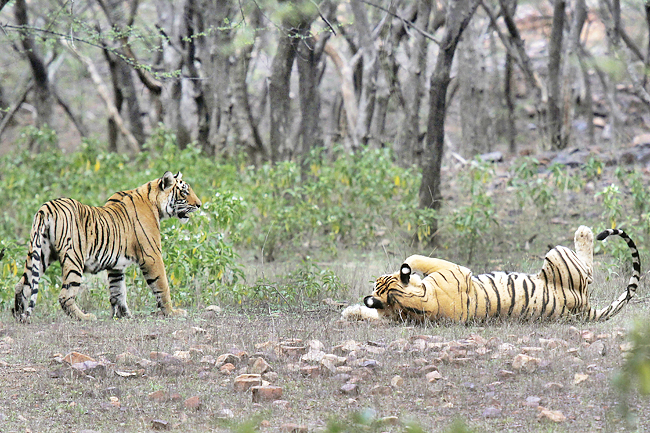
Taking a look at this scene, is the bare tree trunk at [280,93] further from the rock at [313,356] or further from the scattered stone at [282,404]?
the scattered stone at [282,404]

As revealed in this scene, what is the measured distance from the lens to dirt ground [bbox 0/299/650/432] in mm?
3809

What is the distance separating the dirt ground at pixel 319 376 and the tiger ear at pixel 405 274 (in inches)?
14.0

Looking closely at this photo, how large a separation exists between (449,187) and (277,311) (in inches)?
337

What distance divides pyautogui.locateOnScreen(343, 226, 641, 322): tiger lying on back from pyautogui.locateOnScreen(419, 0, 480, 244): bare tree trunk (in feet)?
13.5

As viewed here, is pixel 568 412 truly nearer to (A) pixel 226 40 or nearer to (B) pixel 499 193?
(B) pixel 499 193

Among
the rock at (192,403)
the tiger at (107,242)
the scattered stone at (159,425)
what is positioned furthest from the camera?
the tiger at (107,242)

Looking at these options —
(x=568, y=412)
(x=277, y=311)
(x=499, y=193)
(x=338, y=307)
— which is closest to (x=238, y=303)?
(x=277, y=311)

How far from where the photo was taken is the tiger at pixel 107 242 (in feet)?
20.4

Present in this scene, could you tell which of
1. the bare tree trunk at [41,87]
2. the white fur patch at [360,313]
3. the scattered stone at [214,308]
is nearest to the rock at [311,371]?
the white fur patch at [360,313]

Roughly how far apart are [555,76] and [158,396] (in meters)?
13.0

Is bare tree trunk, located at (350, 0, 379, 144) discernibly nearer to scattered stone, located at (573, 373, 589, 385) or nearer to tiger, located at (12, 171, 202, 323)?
tiger, located at (12, 171, 202, 323)

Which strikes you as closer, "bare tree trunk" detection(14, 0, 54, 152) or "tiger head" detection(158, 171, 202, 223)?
"tiger head" detection(158, 171, 202, 223)

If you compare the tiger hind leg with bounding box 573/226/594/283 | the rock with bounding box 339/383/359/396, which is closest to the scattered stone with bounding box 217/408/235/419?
the rock with bounding box 339/383/359/396

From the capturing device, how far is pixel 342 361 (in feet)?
15.3
